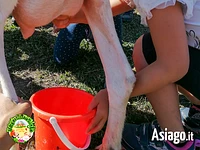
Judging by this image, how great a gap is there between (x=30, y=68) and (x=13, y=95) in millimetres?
1040

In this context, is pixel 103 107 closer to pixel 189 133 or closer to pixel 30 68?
pixel 189 133

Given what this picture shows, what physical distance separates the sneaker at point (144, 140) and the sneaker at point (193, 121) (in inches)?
2.4

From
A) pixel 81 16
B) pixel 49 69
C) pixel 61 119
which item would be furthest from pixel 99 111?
pixel 49 69

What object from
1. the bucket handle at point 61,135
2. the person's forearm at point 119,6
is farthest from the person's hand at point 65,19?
the bucket handle at point 61,135

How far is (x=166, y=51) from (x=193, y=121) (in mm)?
441

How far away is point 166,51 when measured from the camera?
147 cm

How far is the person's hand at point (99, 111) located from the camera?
4.85ft

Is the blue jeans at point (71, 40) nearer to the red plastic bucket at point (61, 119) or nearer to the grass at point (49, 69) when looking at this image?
the grass at point (49, 69)

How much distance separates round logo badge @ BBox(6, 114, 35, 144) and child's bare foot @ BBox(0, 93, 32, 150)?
11 mm

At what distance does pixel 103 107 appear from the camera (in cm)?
147

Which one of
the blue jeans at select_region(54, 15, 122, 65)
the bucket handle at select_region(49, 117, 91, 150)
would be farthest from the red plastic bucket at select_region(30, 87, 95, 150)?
the blue jeans at select_region(54, 15, 122, 65)

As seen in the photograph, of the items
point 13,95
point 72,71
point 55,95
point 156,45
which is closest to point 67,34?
point 72,71

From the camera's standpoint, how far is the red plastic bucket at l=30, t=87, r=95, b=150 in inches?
56.0

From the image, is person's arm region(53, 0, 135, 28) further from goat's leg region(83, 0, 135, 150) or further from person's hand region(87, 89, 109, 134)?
person's hand region(87, 89, 109, 134)
